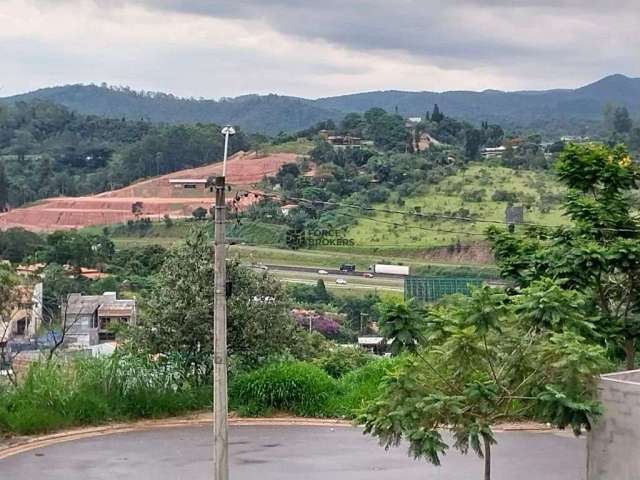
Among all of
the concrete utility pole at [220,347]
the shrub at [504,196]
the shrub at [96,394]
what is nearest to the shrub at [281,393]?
the shrub at [96,394]

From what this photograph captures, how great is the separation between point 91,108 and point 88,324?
136 m

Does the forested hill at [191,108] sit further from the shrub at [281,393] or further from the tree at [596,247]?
the tree at [596,247]

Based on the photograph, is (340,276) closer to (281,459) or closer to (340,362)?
(340,362)

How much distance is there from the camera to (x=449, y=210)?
51.0 metres

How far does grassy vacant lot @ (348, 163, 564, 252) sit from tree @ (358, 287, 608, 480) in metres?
38.3

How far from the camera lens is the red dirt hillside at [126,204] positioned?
61438 millimetres

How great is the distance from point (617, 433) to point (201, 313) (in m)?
6.23

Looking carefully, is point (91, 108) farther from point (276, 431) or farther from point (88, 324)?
point (276, 431)

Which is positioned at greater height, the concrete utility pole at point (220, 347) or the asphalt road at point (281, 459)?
the concrete utility pole at point (220, 347)

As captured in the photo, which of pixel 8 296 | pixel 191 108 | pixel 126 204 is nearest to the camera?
pixel 8 296

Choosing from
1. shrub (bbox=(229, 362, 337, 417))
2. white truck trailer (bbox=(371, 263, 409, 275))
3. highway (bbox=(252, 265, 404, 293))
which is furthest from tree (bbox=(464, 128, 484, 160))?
shrub (bbox=(229, 362, 337, 417))

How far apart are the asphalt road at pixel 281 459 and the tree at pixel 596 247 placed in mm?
1435

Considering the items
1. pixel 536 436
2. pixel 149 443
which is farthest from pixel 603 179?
pixel 149 443

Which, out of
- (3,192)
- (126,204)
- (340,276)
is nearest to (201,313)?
(340,276)
